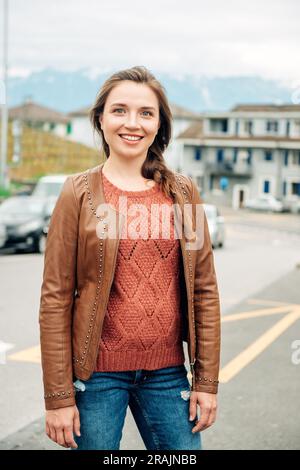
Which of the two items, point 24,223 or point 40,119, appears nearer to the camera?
point 24,223

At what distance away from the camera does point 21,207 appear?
17.3 meters

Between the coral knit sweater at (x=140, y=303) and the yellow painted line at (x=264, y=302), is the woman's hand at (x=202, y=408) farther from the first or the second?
the yellow painted line at (x=264, y=302)

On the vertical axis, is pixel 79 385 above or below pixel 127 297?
below

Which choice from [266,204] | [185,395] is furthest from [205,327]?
[266,204]

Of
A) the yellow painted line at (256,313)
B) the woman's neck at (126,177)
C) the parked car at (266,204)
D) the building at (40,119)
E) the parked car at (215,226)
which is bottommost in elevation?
the parked car at (266,204)

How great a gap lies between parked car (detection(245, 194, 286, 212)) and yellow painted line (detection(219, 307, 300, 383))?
43.3 m

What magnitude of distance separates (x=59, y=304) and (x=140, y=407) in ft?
1.59

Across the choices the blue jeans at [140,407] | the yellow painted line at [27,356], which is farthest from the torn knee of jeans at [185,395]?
the yellow painted line at [27,356]

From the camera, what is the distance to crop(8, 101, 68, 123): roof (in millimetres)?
94225

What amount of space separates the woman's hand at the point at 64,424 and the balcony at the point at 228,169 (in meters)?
48.2

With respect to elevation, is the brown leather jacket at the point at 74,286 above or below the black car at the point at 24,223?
above

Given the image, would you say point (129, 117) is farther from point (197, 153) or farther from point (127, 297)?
point (197, 153)

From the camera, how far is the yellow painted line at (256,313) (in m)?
8.79
